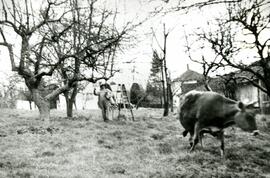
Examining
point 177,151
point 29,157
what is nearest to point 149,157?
point 177,151

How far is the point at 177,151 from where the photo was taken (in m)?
8.39

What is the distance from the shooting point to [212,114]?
7.05 meters

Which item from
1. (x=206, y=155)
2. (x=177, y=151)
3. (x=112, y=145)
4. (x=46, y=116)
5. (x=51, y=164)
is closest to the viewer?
(x=51, y=164)

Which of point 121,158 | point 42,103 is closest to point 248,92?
point 42,103

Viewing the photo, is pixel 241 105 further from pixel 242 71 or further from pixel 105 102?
pixel 105 102

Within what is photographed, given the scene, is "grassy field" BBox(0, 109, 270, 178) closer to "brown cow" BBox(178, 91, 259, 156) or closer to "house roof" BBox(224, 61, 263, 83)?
"brown cow" BBox(178, 91, 259, 156)

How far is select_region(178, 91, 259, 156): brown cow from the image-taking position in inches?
251

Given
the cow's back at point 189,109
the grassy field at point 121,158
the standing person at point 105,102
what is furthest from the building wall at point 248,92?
the cow's back at point 189,109

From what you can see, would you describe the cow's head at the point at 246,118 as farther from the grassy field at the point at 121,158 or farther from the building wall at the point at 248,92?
the building wall at the point at 248,92

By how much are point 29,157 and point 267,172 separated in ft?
18.6

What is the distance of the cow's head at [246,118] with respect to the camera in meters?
6.26

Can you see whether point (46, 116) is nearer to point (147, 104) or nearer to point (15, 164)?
point (15, 164)

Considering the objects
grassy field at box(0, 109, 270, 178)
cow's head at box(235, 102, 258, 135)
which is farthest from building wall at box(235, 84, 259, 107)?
cow's head at box(235, 102, 258, 135)

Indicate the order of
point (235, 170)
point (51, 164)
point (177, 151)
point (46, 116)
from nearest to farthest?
point (235, 170), point (51, 164), point (177, 151), point (46, 116)
